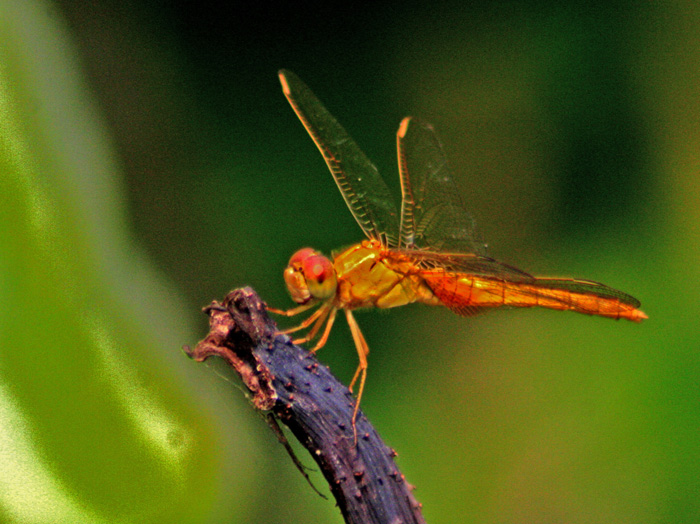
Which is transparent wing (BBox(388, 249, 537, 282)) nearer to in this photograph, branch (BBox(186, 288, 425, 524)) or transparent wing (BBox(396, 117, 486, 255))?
transparent wing (BBox(396, 117, 486, 255))

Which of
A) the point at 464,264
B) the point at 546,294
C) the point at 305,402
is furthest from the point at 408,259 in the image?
the point at 305,402

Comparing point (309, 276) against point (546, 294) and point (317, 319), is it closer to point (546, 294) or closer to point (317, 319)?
point (317, 319)

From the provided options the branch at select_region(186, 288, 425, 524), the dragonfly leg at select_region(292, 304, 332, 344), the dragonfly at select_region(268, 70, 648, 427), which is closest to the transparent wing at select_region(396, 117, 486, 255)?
the dragonfly at select_region(268, 70, 648, 427)

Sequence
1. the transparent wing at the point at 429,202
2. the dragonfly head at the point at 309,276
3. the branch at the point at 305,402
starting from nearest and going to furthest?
the branch at the point at 305,402
the dragonfly head at the point at 309,276
the transparent wing at the point at 429,202

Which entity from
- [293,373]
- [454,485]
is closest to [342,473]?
[293,373]

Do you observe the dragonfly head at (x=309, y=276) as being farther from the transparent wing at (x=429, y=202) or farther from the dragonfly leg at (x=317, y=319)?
the transparent wing at (x=429, y=202)

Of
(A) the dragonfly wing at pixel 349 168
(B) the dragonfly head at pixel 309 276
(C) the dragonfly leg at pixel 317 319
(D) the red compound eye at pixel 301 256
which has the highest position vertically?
(A) the dragonfly wing at pixel 349 168

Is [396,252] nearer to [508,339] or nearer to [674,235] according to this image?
[508,339]

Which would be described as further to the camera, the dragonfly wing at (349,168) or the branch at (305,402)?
the dragonfly wing at (349,168)

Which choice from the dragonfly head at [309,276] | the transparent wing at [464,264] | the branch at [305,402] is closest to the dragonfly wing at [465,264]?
the transparent wing at [464,264]
